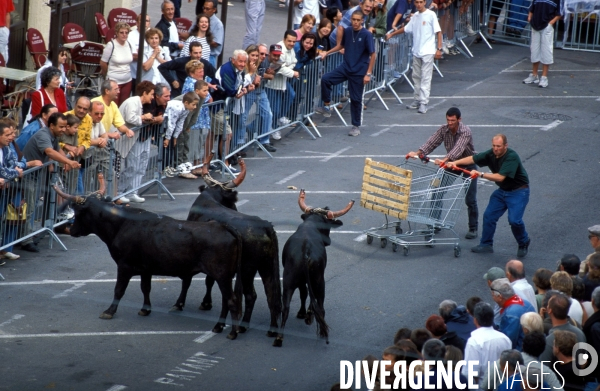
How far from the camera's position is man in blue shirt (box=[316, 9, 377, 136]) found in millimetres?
18953

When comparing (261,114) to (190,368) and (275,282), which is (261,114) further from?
(190,368)

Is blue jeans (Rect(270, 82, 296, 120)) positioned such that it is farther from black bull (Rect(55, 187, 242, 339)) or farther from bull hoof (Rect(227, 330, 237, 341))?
bull hoof (Rect(227, 330, 237, 341))

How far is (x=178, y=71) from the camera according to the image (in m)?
17.6


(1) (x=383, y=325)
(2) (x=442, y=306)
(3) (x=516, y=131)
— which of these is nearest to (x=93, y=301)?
(1) (x=383, y=325)

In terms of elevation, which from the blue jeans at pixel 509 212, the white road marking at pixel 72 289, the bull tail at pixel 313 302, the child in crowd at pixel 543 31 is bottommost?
the white road marking at pixel 72 289

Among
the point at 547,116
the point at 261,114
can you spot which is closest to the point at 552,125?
the point at 547,116

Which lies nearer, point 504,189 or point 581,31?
point 504,189

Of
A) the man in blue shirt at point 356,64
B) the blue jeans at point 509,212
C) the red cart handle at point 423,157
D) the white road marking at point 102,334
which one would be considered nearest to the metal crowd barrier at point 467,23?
the man in blue shirt at point 356,64

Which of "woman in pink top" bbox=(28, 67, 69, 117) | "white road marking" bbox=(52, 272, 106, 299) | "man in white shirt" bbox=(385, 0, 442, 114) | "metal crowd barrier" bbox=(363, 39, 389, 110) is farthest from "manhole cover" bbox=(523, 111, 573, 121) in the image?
"white road marking" bbox=(52, 272, 106, 299)

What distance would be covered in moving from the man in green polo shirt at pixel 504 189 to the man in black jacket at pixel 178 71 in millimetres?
4940

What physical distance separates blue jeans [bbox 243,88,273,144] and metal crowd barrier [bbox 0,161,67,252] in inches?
192

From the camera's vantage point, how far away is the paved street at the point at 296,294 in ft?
34.3

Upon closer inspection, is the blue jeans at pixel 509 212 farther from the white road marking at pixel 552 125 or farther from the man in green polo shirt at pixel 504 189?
the white road marking at pixel 552 125

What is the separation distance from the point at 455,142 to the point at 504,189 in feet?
3.81
